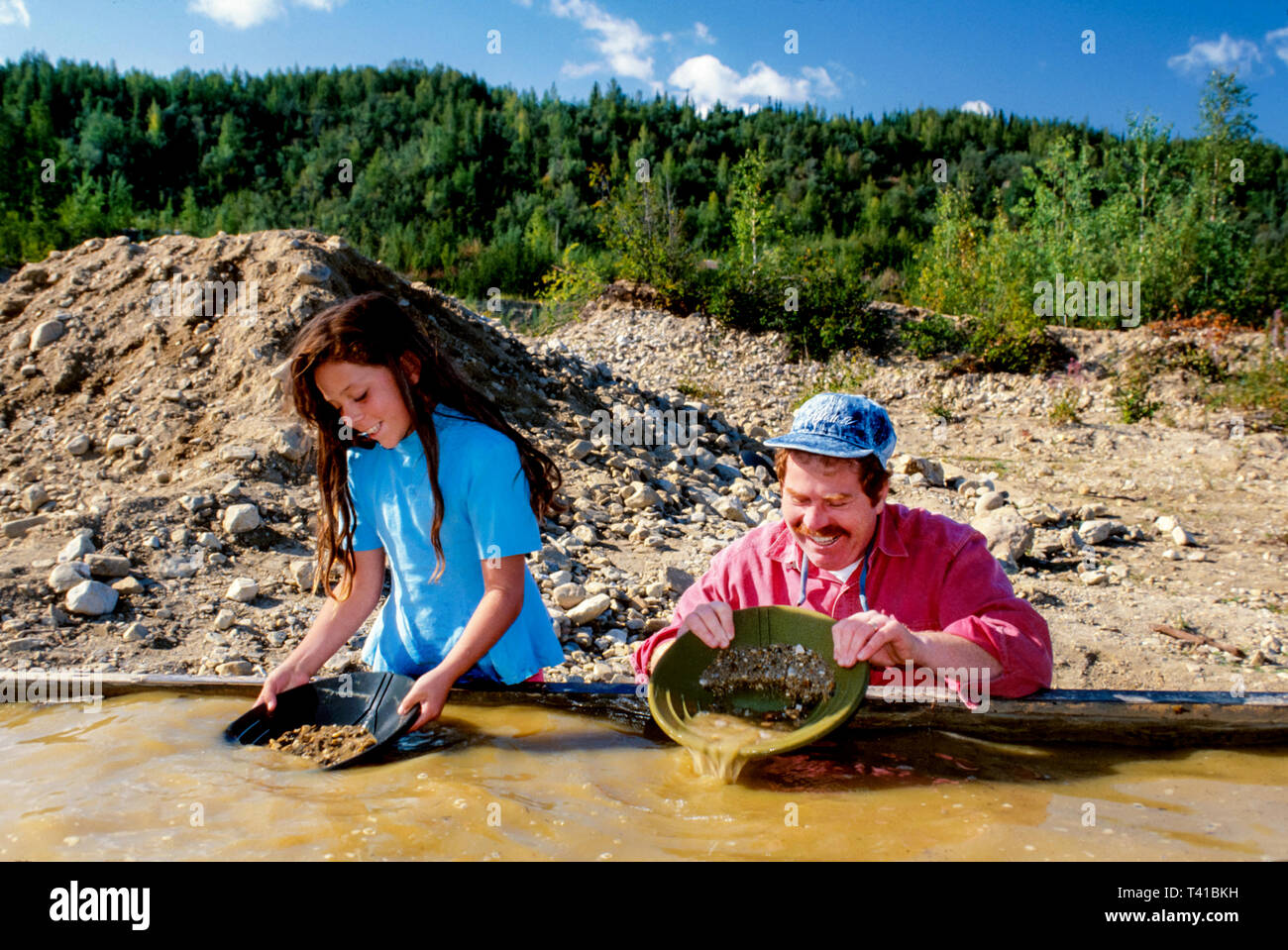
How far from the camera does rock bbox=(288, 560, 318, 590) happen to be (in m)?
4.34

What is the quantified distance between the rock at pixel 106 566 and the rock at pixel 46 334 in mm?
2715

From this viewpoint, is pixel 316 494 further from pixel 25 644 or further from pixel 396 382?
pixel 396 382

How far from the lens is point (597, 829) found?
2078 millimetres

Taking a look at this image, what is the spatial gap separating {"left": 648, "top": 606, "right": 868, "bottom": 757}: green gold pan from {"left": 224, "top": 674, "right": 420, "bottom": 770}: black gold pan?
0.71m

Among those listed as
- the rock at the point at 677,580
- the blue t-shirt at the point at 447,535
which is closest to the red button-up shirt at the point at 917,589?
the blue t-shirt at the point at 447,535

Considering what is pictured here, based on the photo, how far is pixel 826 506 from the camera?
2.14 meters

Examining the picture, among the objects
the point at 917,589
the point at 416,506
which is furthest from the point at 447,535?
the point at 917,589

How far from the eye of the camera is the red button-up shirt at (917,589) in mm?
2141

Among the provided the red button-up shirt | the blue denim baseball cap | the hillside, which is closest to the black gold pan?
the red button-up shirt

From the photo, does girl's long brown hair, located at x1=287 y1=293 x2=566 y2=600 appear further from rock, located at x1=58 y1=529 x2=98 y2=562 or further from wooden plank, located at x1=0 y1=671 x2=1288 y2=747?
rock, located at x1=58 y1=529 x2=98 y2=562

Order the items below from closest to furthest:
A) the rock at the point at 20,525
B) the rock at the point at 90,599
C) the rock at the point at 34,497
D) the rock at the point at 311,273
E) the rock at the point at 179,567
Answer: the rock at the point at 90,599 < the rock at the point at 179,567 < the rock at the point at 20,525 < the rock at the point at 34,497 < the rock at the point at 311,273

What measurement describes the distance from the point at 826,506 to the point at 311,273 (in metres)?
5.12

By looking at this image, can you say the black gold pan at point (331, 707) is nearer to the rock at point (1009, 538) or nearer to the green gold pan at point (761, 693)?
the green gold pan at point (761, 693)

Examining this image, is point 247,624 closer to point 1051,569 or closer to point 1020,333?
point 1051,569
